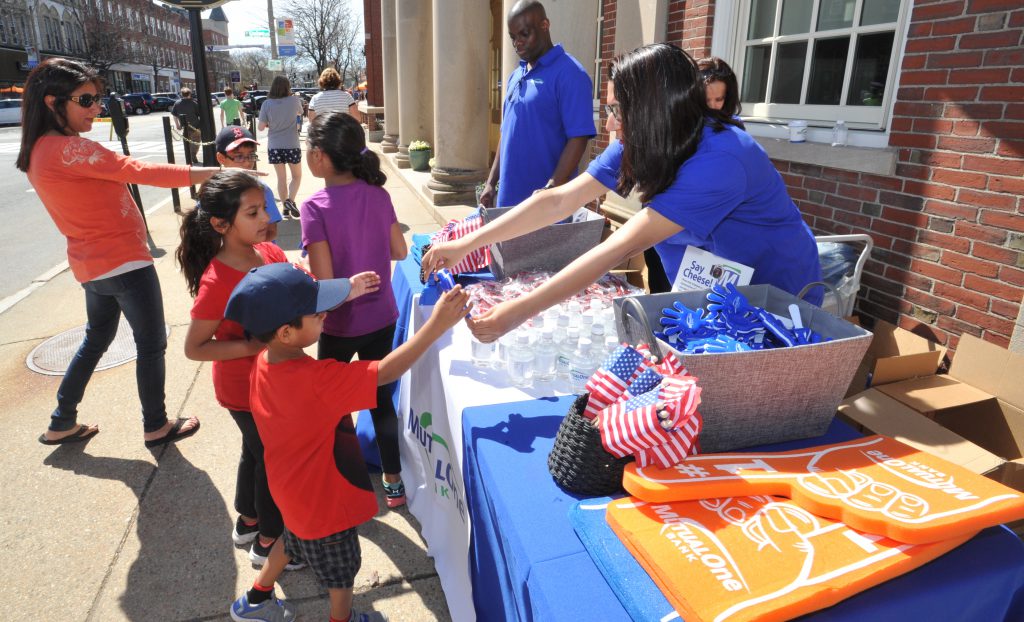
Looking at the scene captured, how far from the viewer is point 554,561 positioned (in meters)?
1.25

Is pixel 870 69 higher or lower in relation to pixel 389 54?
lower

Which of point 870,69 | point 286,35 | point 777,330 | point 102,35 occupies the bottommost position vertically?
point 777,330

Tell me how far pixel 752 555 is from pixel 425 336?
1053 mm

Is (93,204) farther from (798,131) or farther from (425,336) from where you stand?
(798,131)

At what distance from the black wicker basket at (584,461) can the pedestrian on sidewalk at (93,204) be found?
237 cm

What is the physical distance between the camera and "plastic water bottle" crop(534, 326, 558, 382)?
6.64 ft

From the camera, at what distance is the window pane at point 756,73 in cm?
434

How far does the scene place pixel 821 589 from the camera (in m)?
0.99

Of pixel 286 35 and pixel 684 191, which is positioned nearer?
pixel 684 191

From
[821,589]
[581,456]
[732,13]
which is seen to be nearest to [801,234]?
[581,456]

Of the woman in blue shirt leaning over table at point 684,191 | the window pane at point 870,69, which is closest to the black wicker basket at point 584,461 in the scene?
the woman in blue shirt leaning over table at point 684,191

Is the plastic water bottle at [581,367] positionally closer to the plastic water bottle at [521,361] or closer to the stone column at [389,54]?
the plastic water bottle at [521,361]

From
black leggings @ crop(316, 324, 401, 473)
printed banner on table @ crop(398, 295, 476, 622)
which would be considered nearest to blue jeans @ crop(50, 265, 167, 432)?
black leggings @ crop(316, 324, 401, 473)

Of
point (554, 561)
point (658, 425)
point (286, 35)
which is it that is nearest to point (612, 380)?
point (658, 425)
